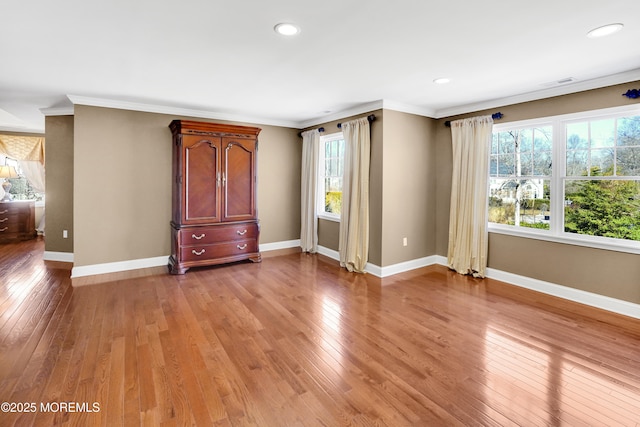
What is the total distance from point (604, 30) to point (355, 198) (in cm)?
300

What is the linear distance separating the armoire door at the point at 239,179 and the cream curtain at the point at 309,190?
1.12 metres

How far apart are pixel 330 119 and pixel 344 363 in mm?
3923

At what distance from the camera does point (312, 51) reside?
8.75ft

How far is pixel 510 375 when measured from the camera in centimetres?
219

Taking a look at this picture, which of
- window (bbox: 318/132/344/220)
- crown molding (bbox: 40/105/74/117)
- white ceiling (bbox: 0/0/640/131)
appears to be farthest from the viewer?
window (bbox: 318/132/344/220)

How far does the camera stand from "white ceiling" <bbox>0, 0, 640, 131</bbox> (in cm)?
202

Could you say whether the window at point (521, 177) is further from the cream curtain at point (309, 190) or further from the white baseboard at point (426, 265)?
the cream curtain at point (309, 190)

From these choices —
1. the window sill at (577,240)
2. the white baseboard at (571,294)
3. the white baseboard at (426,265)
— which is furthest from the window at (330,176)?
the white baseboard at (571,294)

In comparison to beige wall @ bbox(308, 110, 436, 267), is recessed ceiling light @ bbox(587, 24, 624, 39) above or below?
above

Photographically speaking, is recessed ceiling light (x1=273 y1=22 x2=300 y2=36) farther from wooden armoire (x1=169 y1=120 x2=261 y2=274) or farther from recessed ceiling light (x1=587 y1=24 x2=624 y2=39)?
wooden armoire (x1=169 y1=120 x2=261 y2=274)

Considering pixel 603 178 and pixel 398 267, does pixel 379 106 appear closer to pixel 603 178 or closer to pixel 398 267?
pixel 398 267

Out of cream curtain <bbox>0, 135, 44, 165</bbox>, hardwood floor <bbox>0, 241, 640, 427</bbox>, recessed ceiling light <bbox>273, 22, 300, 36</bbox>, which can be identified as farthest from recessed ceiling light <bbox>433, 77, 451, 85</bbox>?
cream curtain <bbox>0, 135, 44, 165</bbox>

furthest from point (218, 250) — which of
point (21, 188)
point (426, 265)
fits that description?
point (21, 188)

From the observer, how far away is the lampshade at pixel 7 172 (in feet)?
21.5
